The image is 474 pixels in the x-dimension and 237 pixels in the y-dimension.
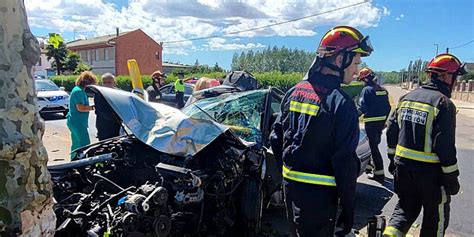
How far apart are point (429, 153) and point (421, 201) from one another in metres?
0.45

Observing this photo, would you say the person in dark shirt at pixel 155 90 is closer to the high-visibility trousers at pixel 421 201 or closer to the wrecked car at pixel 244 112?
the wrecked car at pixel 244 112

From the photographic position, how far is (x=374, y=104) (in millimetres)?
6715

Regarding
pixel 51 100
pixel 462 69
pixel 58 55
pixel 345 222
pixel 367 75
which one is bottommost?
pixel 51 100

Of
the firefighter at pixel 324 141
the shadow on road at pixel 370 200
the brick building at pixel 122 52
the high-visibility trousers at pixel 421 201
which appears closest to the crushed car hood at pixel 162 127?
the firefighter at pixel 324 141

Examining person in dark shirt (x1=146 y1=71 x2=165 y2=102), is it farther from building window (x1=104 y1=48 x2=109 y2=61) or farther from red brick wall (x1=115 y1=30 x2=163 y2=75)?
building window (x1=104 y1=48 x2=109 y2=61)

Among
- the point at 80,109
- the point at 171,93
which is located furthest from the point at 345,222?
the point at 171,93

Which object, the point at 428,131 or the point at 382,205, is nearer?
the point at 428,131

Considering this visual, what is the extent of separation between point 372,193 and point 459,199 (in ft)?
3.91

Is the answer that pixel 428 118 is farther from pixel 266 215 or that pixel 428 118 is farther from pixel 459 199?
pixel 459 199

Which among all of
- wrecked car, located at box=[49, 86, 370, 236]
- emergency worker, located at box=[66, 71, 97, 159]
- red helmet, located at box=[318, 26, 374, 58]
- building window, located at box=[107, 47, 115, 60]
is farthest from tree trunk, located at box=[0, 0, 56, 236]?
building window, located at box=[107, 47, 115, 60]

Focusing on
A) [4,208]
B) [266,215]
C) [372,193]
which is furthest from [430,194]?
[4,208]

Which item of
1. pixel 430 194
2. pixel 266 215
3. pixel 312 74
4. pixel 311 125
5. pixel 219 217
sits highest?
pixel 312 74

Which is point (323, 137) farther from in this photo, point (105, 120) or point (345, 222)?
point (105, 120)

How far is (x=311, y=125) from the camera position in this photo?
2.63 meters
